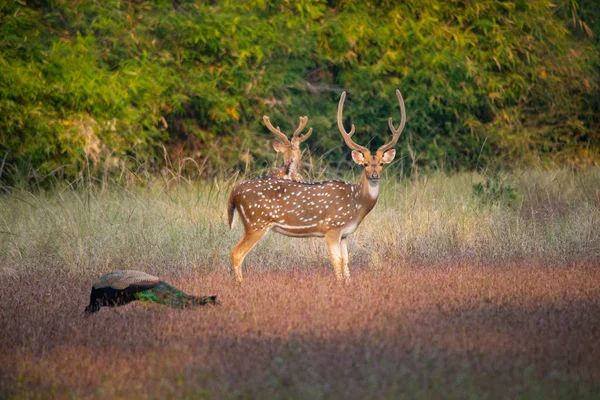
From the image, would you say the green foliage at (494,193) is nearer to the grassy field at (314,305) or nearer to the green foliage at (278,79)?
the grassy field at (314,305)

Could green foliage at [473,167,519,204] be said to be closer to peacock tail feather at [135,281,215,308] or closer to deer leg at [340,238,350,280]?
deer leg at [340,238,350,280]

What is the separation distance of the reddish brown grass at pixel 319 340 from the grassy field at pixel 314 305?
0.06 ft

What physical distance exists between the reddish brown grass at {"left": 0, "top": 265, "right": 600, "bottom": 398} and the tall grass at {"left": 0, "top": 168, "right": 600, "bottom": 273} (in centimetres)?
134

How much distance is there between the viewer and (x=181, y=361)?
600 cm

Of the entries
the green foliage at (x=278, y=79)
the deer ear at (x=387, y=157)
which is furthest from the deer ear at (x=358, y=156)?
the green foliage at (x=278, y=79)

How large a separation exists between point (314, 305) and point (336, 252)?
5.41 feet

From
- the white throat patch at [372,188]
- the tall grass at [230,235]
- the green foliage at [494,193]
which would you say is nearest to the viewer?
the white throat patch at [372,188]

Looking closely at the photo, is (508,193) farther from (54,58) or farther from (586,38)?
(586,38)

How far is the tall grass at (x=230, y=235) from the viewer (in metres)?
10.7

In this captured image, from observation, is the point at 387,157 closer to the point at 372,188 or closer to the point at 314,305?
the point at 372,188

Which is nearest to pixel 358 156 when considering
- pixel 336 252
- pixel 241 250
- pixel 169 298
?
pixel 336 252

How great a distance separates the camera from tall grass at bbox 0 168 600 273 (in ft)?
35.2

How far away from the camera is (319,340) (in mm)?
6555

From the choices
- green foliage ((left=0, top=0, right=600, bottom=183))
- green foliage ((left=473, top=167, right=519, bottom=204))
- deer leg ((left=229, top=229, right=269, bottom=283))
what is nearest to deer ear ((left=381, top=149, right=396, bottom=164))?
deer leg ((left=229, top=229, right=269, bottom=283))
